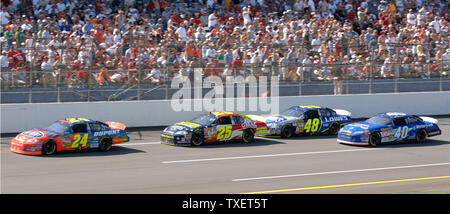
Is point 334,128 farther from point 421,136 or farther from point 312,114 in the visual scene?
point 421,136

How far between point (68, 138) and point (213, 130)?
4.35 metres

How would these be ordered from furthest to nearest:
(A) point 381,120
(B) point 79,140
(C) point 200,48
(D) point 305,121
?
(C) point 200,48
(D) point 305,121
(A) point 381,120
(B) point 79,140

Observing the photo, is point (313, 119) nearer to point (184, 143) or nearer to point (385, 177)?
point (184, 143)

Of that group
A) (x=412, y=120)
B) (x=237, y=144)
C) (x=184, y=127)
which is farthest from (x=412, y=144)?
(x=184, y=127)

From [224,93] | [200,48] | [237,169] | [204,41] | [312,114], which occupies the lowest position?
[237,169]

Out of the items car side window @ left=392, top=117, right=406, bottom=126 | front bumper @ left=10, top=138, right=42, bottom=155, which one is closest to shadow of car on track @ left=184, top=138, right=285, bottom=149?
car side window @ left=392, top=117, right=406, bottom=126

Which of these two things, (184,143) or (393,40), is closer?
(184,143)

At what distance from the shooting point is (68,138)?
56.2 ft

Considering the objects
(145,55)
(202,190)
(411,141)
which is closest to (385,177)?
(202,190)

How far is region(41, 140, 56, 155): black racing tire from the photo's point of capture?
16.8 m

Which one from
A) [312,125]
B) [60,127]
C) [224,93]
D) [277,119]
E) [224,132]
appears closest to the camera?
[60,127]

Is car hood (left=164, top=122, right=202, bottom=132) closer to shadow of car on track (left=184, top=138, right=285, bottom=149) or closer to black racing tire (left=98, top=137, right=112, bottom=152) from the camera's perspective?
shadow of car on track (left=184, top=138, right=285, bottom=149)

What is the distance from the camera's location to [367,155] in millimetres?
17641
